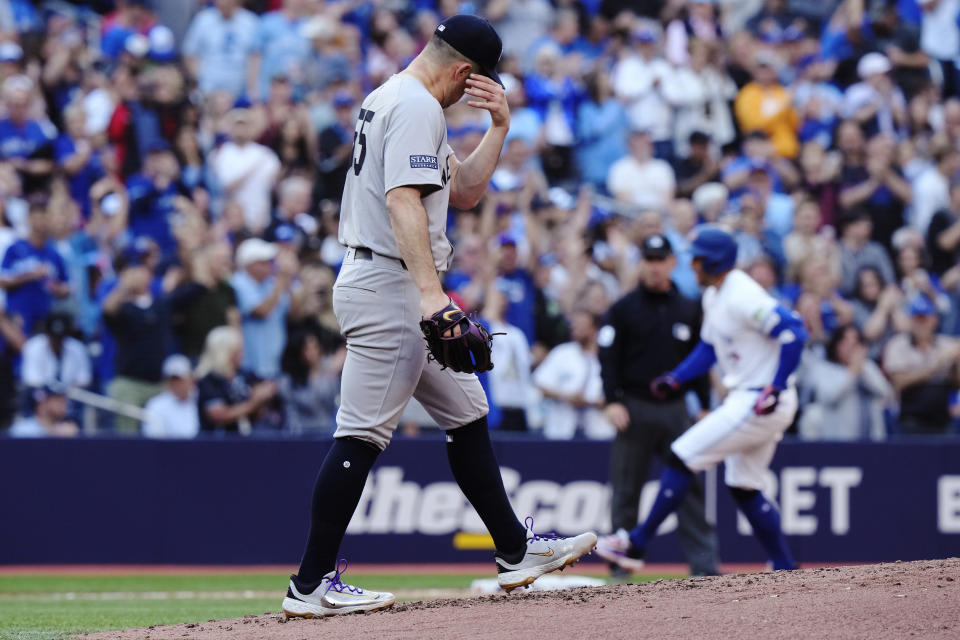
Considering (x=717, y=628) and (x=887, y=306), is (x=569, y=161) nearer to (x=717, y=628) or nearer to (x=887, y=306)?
(x=887, y=306)

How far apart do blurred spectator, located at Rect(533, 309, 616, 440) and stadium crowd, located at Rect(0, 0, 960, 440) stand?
2cm

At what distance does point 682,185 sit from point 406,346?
33.4 ft

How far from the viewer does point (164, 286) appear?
42.9 feet

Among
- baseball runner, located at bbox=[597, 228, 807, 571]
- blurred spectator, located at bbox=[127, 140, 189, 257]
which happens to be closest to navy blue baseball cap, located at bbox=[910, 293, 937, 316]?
baseball runner, located at bbox=[597, 228, 807, 571]

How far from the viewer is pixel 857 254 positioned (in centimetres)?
1448

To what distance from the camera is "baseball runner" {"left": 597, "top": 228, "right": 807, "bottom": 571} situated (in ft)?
28.6

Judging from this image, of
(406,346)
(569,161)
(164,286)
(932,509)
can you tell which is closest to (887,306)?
(932,509)

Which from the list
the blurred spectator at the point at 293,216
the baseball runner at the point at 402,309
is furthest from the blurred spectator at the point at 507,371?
the baseball runner at the point at 402,309

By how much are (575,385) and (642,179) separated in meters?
3.60

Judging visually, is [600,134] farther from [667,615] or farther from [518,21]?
[667,615]

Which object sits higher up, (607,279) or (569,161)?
(569,161)

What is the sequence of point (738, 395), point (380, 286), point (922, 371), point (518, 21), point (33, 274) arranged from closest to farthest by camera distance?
1. point (380, 286)
2. point (738, 395)
3. point (33, 274)
4. point (922, 371)
5. point (518, 21)

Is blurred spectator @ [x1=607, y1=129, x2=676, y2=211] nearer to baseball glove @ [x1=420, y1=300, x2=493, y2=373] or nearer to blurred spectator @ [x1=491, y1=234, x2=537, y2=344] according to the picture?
blurred spectator @ [x1=491, y1=234, x2=537, y2=344]

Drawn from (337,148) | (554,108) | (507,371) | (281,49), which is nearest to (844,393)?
(507,371)
